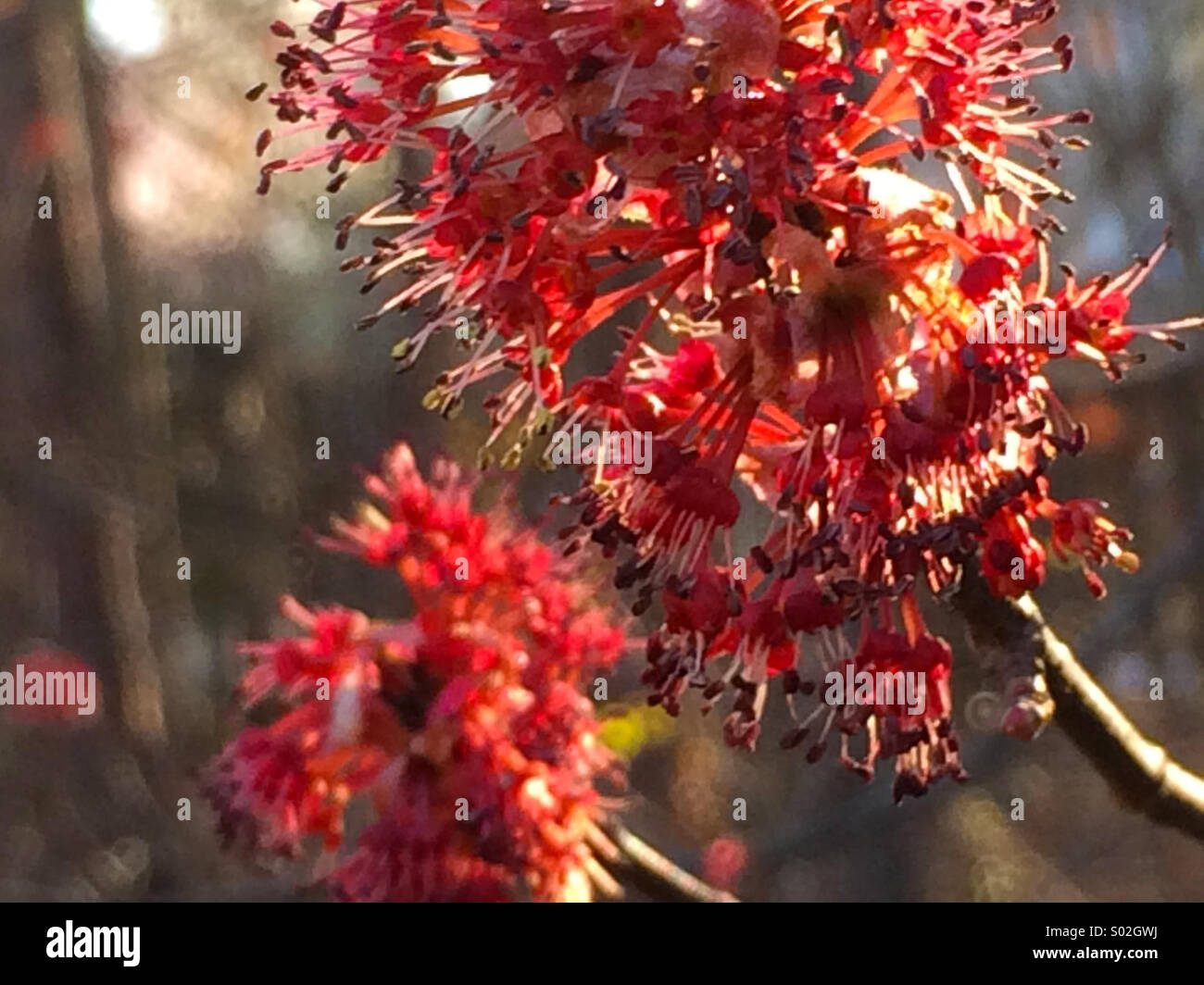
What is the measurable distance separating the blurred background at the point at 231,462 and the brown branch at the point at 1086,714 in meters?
0.97

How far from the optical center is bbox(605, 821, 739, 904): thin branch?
1.09 meters

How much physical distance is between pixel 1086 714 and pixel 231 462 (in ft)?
5.89

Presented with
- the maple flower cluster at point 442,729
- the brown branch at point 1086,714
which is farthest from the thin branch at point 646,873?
the brown branch at point 1086,714

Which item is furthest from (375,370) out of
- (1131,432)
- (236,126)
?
(1131,432)

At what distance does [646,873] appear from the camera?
1115mm

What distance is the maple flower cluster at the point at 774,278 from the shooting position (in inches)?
22.1

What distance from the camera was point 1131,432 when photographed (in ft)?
5.87

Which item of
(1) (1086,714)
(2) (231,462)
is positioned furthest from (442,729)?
(2) (231,462)

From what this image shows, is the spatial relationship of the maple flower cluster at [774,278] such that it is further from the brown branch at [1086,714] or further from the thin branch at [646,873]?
the thin branch at [646,873]

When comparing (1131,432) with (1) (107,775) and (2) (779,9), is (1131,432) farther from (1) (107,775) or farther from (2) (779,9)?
(1) (107,775)

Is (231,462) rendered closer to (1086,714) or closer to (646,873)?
(646,873)

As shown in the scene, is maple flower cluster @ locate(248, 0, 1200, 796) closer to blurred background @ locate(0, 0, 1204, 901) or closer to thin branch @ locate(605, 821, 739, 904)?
thin branch @ locate(605, 821, 739, 904)

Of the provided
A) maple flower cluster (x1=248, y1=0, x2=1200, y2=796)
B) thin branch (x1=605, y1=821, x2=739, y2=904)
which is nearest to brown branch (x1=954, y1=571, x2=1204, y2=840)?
maple flower cluster (x1=248, y1=0, x2=1200, y2=796)

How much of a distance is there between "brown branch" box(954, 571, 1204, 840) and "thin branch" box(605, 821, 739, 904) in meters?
0.45
